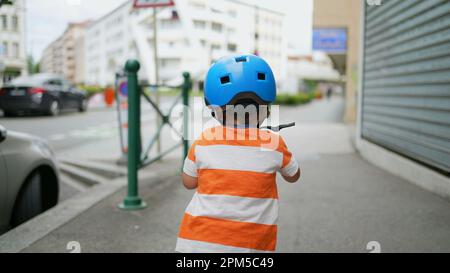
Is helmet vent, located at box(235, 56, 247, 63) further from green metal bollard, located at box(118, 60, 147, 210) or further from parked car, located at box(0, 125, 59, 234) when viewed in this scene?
green metal bollard, located at box(118, 60, 147, 210)

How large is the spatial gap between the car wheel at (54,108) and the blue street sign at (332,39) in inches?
366

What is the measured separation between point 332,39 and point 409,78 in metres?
12.7

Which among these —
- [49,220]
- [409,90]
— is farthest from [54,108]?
[49,220]

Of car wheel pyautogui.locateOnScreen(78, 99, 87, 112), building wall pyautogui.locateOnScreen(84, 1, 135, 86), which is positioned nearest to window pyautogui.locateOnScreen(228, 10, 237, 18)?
car wheel pyautogui.locateOnScreen(78, 99, 87, 112)

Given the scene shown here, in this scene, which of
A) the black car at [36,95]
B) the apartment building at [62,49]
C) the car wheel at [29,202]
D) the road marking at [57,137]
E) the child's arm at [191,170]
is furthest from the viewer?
the black car at [36,95]

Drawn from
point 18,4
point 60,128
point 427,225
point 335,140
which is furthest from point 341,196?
point 60,128

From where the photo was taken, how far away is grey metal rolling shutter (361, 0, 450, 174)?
5.07 metres

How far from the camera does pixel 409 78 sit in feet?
20.8

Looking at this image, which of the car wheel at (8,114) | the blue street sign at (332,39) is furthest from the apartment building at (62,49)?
the blue street sign at (332,39)

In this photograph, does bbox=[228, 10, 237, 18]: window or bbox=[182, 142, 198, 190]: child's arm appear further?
bbox=[228, 10, 237, 18]: window

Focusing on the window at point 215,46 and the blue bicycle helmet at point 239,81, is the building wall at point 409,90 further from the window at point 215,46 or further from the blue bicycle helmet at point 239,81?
the window at point 215,46

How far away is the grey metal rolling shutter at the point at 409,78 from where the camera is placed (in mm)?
5074

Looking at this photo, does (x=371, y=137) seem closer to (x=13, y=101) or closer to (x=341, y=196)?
(x=341, y=196)

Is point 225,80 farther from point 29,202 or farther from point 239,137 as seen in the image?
point 29,202
